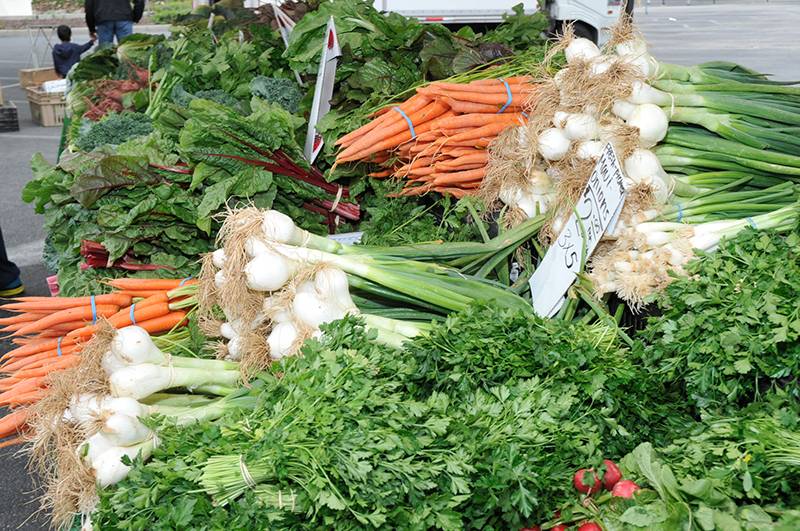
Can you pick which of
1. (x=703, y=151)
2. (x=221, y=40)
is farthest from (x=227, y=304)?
(x=221, y=40)

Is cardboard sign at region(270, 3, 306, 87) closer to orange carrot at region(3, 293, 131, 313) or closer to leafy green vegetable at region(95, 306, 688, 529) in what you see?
orange carrot at region(3, 293, 131, 313)

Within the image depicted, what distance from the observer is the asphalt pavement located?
3.85 m

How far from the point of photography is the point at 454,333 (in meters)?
2.28

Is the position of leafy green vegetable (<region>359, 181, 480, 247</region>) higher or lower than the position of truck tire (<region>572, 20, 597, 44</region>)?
lower

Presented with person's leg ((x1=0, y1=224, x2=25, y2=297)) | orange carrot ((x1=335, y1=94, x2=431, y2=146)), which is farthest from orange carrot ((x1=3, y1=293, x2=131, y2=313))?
person's leg ((x1=0, y1=224, x2=25, y2=297))

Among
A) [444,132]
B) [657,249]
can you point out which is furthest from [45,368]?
[657,249]

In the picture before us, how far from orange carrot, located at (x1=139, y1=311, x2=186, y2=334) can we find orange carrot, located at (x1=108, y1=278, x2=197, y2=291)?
16 cm

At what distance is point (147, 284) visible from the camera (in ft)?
10.8

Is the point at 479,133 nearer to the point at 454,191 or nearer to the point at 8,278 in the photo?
the point at 454,191

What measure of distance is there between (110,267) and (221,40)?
7.56 ft

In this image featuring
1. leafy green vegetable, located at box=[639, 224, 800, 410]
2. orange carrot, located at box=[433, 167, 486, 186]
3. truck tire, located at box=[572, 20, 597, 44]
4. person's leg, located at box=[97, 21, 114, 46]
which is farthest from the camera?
person's leg, located at box=[97, 21, 114, 46]

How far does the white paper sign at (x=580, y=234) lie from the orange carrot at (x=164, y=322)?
1407 millimetres

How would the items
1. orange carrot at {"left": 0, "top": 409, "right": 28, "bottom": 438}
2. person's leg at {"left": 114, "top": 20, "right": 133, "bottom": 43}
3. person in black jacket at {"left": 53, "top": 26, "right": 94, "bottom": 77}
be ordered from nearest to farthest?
orange carrot at {"left": 0, "top": 409, "right": 28, "bottom": 438} → person's leg at {"left": 114, "top": 20, "right": 133, "bottom": 43} → person in black jacket at {"left": 53, "top": 26, "right": 94, "bottom": 77}

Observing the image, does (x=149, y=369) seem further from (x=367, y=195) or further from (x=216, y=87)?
(x=216, y=87)
